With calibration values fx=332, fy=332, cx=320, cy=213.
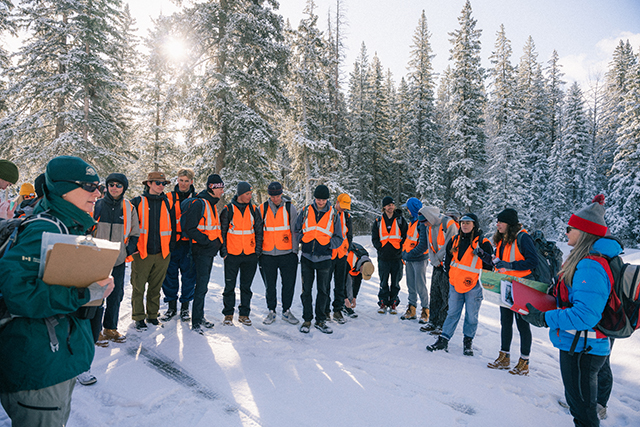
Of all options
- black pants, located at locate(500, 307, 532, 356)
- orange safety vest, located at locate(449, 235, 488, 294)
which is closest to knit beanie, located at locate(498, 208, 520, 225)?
orange safety vest, located at locate(449, 235, 488, 294)

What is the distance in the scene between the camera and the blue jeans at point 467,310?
519 cm

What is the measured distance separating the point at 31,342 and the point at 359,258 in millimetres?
5899

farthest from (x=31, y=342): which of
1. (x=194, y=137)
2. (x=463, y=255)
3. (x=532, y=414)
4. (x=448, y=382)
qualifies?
(x=194, y=137)

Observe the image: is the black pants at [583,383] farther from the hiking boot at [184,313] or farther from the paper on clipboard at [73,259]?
the hiking boot at [184,313]

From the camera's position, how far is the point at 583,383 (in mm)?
2834

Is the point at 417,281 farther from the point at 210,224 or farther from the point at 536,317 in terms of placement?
the point at 210,224

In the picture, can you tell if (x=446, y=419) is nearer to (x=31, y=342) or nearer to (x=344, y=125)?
(x=31, y=342)

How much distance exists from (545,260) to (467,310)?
4.43 ft

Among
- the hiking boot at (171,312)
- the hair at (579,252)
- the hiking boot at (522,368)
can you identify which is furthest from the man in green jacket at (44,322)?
A: the hiking boot at (522,368)

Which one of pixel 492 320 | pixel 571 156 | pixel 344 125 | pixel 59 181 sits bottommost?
pixel 492 320

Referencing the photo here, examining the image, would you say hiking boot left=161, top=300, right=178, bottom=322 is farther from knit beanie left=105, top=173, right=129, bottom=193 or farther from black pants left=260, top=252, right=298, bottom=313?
knit beanie left=105, top=173, right=129, bottom=193

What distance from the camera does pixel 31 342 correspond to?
5.96ft

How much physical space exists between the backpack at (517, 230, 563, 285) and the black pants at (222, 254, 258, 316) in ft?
14.4

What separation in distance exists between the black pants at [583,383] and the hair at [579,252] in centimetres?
64
